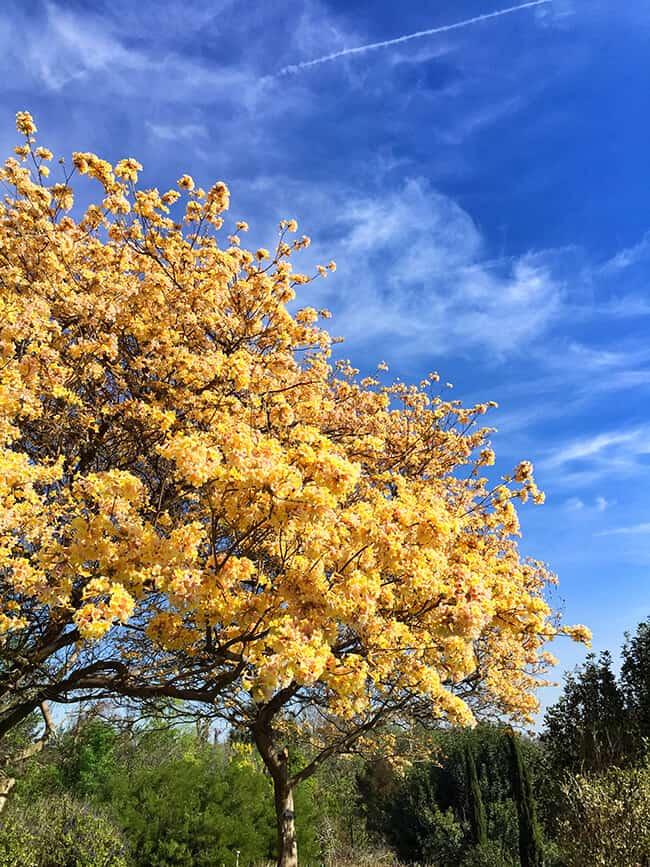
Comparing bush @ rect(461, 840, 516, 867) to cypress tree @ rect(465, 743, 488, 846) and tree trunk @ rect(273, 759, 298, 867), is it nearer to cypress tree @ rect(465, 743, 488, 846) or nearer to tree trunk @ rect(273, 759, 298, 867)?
cypress tree @ rect(465, 743, 488, 846)

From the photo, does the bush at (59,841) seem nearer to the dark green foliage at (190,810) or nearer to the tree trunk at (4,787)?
the tree trunk at (4,787)

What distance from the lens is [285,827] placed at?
849cm

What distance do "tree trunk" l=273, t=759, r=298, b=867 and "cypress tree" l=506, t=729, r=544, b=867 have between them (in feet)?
28.3

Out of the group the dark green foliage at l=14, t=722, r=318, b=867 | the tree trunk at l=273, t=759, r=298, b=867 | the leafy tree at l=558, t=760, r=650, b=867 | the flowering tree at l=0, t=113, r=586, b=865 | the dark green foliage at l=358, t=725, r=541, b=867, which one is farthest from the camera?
the dark green foliage at l=358, t=725, r=541, b=867

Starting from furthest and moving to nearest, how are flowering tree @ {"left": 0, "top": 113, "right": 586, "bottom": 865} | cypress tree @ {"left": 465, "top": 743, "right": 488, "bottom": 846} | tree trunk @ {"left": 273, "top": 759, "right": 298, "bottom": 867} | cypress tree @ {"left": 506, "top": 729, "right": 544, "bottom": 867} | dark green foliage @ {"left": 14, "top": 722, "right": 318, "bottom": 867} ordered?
cypress tree @ {"left": 465, "top": 743, "right": 488, "bottom": 846} < cypress tree @ {"left": 506, "top": 729, "right": 544, "bottom": 867} < dark green foliage @ {"left": 14, "top": 722, "right": 318, "bottom": 867} < tree trunk @ {"left": 273, "top": 759, "right": 298, "bottom": 867} < flowering tree @ {"left": 0, "top": 113, "right": 586, "bottom": 865}

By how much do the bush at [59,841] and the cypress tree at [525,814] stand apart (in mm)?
9818

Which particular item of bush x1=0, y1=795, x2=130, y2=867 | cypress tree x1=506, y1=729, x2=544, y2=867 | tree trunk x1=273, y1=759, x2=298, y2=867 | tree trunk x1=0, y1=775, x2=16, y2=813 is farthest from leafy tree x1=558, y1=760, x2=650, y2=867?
tree trunk x1=0, y1=775, x2=16, y2=813

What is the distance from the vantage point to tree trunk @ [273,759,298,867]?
8.28 metres

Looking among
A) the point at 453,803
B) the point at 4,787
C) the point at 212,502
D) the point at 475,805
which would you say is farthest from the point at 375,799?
the point at 212,502

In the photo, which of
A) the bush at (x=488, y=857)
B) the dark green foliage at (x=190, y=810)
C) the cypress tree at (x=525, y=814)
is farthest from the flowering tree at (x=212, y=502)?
the bush at (x=488, y=857)

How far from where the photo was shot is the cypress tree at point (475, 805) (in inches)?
756

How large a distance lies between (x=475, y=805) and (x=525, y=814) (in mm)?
4072

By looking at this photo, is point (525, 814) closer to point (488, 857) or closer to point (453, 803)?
point (488, 857)

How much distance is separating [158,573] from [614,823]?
9.90 meters
